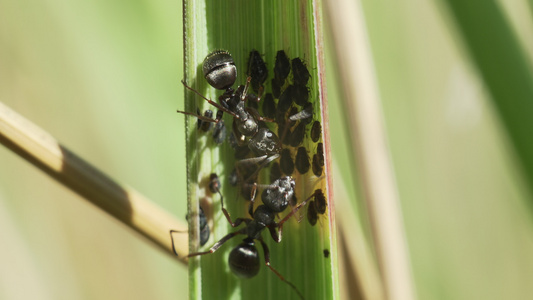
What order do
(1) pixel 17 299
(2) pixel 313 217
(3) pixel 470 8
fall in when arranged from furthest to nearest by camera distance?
(1) pixel 17 299 < (2) pixel 313 217 < (3) pixel 470 8

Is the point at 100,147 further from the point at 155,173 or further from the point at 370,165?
the point at 370,165

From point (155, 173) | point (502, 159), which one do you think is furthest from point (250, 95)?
point (502, 159)

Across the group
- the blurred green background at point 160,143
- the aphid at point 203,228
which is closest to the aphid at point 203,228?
the aphid at point 203,228

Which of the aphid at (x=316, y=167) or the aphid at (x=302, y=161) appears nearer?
the aphid at (x=316, y=167)

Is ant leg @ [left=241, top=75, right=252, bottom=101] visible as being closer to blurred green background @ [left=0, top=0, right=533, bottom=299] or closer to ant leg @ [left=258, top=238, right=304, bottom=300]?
ant leg @ [left=258, top=238, right=304, bottom=300]

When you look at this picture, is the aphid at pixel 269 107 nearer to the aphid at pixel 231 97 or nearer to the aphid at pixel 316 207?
the aphid at pixel 231 97

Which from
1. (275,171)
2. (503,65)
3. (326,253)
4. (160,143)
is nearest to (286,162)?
(275,171)
